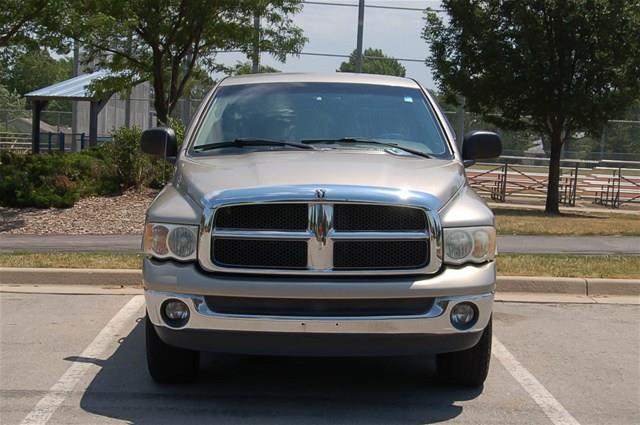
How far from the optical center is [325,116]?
5984 millimetres

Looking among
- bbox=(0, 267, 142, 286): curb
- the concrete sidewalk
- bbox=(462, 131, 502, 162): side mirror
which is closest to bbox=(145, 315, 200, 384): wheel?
bbox=(462, 131, 502, 162): side mirror

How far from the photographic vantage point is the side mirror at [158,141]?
6.11m

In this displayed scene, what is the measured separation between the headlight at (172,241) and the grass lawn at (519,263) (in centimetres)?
429

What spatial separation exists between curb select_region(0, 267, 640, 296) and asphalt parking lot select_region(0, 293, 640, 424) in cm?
139

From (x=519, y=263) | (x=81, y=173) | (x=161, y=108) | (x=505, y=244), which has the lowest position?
(x=505, y=244)

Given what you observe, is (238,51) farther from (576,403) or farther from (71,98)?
(576,403)

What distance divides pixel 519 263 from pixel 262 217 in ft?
18.4

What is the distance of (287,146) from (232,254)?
48.4 inches

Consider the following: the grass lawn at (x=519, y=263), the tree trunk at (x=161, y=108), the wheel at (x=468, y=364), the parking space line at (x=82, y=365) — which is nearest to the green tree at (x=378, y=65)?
the tree trunk at (x=161, y=108)

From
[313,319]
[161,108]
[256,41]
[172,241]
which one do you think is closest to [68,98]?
[161,108]

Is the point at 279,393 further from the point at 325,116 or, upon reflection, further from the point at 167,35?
the point at 167,35

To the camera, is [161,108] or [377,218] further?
[161,108]

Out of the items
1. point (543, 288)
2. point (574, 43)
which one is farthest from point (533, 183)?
point (543, 288)

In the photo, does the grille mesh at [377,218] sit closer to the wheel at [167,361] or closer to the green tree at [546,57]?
the wheel at [167,361]
